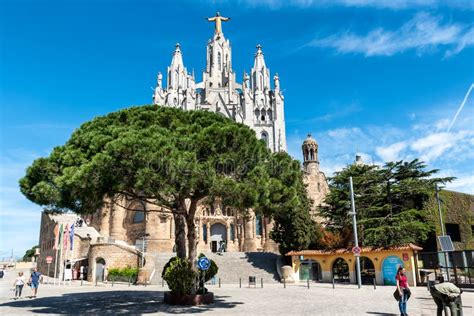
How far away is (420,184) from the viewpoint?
29.4 metres

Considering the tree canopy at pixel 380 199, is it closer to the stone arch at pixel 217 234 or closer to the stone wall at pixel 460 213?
the stone wall at pixel 460 213

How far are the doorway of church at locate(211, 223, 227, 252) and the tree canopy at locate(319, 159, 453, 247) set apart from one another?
63.5 feet

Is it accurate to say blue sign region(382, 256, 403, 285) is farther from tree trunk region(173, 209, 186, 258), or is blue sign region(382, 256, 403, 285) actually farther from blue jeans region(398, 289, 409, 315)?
tree trunk region(173, 209, 186, 258)

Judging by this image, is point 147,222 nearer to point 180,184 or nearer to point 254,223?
point 254,223

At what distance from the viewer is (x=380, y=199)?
99.5ft

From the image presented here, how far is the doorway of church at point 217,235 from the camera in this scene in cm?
4906

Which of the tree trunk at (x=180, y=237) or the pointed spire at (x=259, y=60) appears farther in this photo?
the pointed spire at (x=259, y=60)

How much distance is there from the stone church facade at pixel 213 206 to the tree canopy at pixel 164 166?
6.62 feet

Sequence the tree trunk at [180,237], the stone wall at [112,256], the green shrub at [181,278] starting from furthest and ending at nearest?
the stone wall at [112,256], the tree trunk at [180,237], the green shrub at [181,278]

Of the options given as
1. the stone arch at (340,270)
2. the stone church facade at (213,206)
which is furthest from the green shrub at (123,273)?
the stone arch at (340,270)

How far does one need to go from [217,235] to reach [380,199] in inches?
963

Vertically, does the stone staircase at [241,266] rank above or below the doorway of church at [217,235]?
below

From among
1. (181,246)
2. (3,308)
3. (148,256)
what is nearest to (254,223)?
(148,256)

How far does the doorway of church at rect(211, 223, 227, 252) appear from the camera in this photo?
1932 inches
